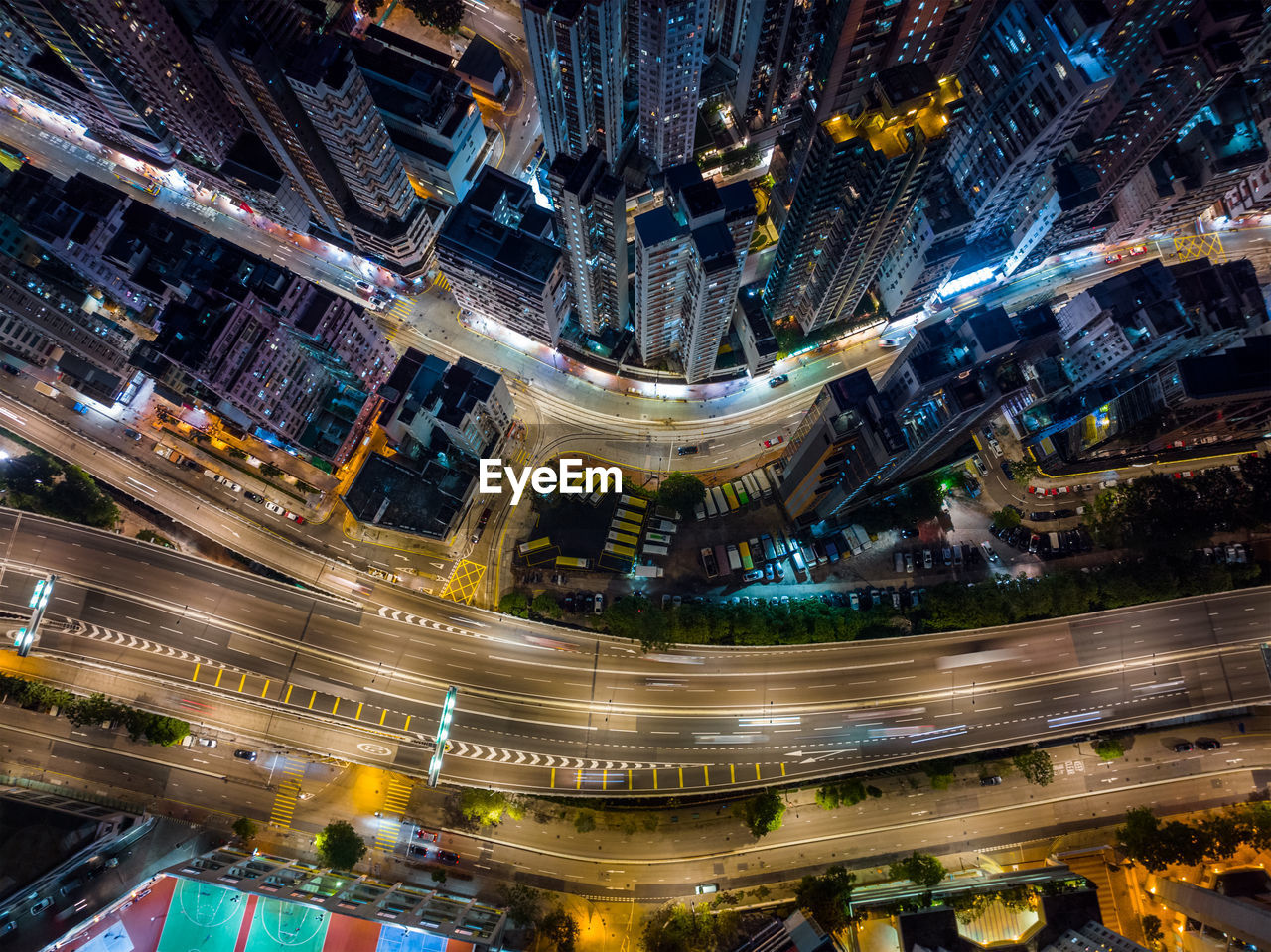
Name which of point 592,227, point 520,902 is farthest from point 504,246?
point 520,902

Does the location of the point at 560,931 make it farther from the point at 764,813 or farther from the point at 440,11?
the point at 440,11

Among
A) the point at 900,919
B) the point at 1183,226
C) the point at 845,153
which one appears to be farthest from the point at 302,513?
the point at 1183,226

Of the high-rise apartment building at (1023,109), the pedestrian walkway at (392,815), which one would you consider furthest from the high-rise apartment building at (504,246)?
the pedestrian walkway at (392,815)

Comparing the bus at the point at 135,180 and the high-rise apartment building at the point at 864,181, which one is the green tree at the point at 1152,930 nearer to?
the high-rise apartment building at the point at 864,181

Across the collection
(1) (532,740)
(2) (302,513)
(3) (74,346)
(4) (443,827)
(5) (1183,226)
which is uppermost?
(5) (1183,226)

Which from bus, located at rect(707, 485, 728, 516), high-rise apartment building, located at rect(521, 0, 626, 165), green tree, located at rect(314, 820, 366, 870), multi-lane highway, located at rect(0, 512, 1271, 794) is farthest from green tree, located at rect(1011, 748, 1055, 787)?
high-rise apartment building, located at rect(521, 0, 626, 165)

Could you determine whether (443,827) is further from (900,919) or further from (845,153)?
(845,153)

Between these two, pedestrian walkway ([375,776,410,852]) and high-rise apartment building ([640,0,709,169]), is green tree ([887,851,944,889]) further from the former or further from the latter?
high-rise apartment building ([640,0,709,169])
